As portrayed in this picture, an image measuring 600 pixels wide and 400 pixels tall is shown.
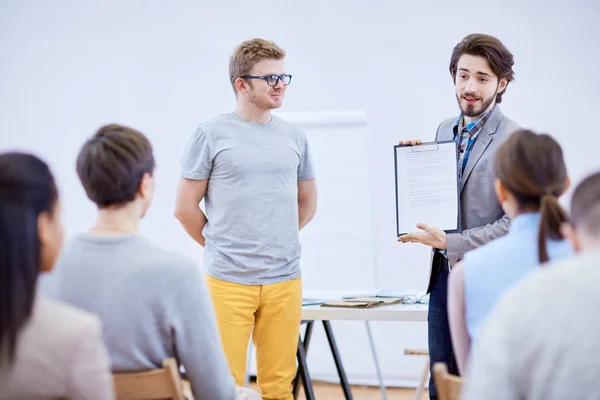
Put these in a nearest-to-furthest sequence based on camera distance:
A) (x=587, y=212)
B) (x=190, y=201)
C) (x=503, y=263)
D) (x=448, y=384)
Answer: (x=587, y=212), (x=448, y=384), (x=503, y=263), (x=190, y=201)

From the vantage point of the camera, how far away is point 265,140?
301 centimetres

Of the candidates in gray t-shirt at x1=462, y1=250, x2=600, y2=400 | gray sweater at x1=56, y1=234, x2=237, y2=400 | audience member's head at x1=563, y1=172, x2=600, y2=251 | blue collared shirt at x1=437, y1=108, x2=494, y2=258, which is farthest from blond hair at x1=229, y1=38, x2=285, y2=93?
gray t-shirt at x1=462, y1=250, x2=600, y2=400

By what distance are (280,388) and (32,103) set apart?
3.43 metres

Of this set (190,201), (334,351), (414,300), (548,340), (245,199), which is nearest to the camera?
(548,340)

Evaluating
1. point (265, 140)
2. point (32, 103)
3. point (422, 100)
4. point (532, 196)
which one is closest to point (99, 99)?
point (32, 103)

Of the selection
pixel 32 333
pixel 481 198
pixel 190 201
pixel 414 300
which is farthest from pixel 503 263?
pixel 414 300

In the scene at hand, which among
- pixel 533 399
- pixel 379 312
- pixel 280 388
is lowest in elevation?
pixel 280 388

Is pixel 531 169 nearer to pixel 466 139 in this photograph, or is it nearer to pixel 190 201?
pixel 466 139

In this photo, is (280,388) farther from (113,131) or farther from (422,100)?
(422,100)

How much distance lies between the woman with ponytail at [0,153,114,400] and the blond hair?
1703 mm

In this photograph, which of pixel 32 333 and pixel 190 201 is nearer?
pixel 32 333

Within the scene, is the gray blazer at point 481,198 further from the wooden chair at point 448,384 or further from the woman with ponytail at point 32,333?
the woman with ponytail at point 32,333

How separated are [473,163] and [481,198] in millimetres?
131

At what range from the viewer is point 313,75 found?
489 centimetres
